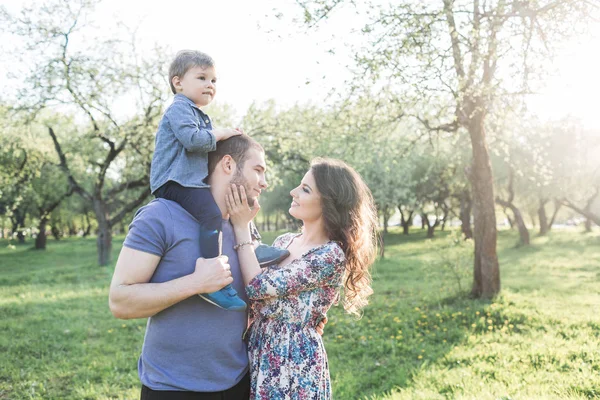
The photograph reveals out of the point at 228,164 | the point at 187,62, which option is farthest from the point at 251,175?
the point at 187,62

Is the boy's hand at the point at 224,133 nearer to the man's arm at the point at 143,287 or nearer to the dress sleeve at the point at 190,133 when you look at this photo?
the dress sleeve at the point at 190,133

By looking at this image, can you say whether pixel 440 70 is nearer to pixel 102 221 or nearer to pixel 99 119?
pixel 99 119

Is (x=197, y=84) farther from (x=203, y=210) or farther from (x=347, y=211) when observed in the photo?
(x=347, y=211)

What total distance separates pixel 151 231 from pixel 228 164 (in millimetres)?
691

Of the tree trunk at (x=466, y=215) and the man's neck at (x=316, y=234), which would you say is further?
the tree trunk at (x=466, y=215)

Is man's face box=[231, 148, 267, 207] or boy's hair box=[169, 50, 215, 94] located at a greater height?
boy's hair box=[169, 50, 215, 94]

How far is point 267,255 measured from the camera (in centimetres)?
316

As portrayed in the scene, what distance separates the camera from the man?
2.41 metres

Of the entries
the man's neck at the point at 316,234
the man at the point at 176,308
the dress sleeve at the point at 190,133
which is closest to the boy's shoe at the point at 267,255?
the man's neck at the point at 316,234

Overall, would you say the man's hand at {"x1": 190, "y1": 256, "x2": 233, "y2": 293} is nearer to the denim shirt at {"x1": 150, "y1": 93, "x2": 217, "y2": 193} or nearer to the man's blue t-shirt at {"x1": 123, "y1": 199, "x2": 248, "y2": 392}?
the man's blue t-shirt at {"x1": 123, "y1": 199, "x2": 248, "y2": 392}

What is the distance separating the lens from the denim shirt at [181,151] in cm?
288

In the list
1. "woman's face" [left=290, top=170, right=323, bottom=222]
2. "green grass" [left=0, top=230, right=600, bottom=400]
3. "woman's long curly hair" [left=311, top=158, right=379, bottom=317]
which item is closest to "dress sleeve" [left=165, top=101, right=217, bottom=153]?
"woman's face" [left=290, top=170, right=323, bottom=222]

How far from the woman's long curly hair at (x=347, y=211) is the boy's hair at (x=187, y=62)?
0.96m

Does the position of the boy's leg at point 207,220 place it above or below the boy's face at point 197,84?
below
